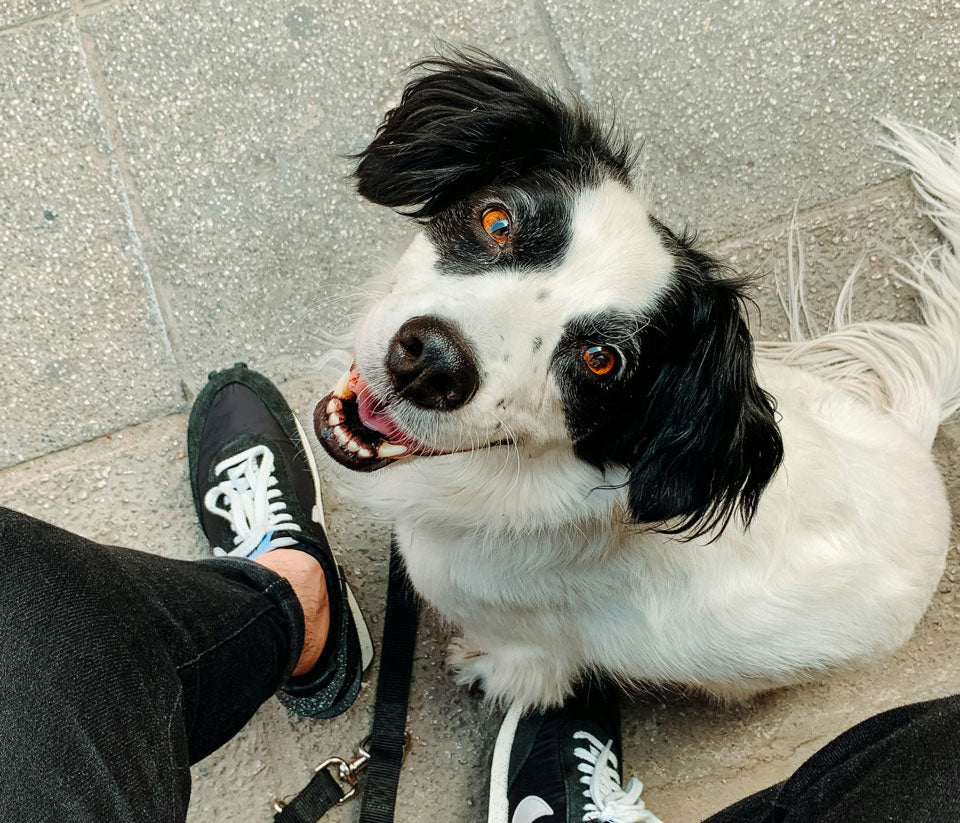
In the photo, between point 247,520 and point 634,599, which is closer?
point 634,599

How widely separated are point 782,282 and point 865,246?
27 cm

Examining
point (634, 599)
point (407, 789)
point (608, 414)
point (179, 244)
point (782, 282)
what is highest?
point (179, 244)

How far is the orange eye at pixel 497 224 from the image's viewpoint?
4.19 feet

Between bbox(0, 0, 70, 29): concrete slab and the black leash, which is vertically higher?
bbox(0, 0, 70, 29): concrete slab

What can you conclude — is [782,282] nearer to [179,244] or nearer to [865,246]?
[865,246]

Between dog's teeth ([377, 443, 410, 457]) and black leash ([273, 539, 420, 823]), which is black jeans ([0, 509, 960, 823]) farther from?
black leash ([273, 539, 420, 823])

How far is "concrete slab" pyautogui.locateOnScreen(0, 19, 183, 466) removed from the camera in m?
1.98

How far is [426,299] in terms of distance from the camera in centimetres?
120

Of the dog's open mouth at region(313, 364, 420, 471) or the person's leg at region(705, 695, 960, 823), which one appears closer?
the person's leg at region(705, 695, 960, 823)

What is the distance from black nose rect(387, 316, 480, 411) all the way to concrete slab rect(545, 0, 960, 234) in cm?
124

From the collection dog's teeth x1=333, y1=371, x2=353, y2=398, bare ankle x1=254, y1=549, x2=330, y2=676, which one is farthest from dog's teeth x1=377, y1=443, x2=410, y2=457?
bare ankle x1=254, y1=549, x2=330, y2=676

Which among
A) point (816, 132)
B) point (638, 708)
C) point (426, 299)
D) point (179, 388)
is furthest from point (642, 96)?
point (638, 708)

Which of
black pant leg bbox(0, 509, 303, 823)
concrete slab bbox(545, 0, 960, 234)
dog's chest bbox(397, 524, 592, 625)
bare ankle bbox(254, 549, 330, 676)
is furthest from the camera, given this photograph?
concrete slab bbox(545, 0, 960, 234)

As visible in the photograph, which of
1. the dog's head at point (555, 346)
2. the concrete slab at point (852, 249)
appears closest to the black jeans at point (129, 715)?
the dog's head at point (555, 346)
